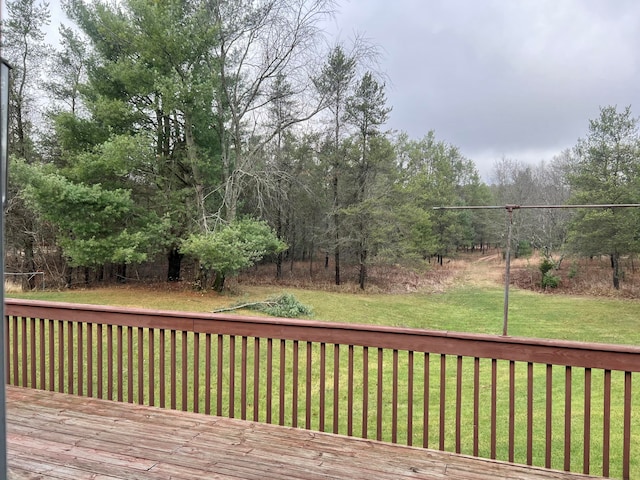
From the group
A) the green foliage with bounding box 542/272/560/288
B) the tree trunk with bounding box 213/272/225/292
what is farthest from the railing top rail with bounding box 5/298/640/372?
the green foliage with bounding box 542/272/560/288

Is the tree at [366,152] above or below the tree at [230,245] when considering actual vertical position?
above

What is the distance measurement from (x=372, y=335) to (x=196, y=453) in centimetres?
101

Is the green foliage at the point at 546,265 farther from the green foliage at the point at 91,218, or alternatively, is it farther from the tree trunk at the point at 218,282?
the green foliage at the point at 91,218

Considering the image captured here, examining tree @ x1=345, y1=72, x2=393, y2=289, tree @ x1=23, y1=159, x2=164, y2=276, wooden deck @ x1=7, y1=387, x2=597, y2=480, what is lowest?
wooden deck @ x1=7, y1=387, x2=597, y2=480

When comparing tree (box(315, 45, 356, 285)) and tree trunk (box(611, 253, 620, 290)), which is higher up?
tree (box(315, 45, 356, 285))

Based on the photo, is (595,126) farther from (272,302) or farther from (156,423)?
(156,423)

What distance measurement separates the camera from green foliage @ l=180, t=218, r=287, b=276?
9898 mm

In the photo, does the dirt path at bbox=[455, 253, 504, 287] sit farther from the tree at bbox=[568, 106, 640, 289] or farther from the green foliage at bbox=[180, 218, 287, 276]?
the green foliage at bbox=[180, 218, 287, 276]

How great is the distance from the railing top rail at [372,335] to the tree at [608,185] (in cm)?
1545

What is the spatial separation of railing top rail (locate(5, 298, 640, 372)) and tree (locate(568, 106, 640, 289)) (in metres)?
15.5

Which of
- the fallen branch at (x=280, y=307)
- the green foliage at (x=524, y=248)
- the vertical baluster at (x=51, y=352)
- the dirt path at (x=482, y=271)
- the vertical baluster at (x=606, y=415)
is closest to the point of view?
the vertical baluster at (x=606, y=415)

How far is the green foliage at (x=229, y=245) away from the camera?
9898 mm

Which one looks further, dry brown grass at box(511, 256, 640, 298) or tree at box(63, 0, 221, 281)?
dry brown grass at box(511, 256, 640, 298)

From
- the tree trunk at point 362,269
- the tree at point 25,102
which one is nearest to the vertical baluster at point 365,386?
the tree at point 25,102
